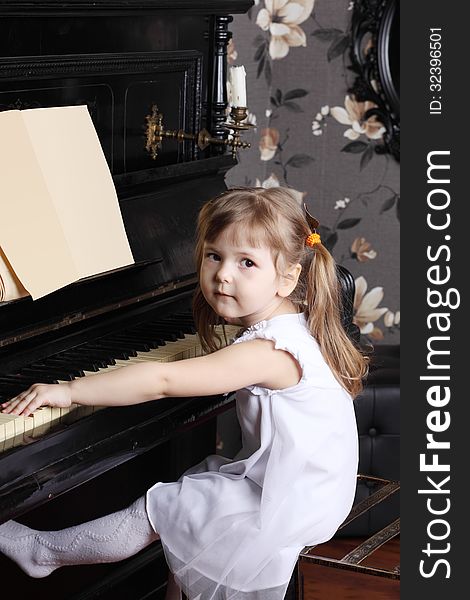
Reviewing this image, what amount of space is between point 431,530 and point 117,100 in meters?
1.02

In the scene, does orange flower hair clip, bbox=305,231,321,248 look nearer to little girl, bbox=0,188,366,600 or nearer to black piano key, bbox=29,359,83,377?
little girl, bbox=0,188,366,600

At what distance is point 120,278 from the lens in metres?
1.98

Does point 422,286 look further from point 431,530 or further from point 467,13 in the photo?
point 467,13

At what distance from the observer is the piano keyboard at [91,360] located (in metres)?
1.49

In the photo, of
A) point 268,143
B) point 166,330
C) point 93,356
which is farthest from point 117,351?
point 268,143

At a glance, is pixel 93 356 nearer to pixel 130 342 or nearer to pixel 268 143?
pixel 130 342

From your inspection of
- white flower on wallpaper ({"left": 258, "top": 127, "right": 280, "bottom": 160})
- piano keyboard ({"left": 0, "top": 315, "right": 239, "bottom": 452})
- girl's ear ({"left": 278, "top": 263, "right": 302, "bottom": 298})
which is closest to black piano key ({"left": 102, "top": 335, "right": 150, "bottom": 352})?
piano keyboard ({"left": 0, "top": 315, "right": 239, "bottom": 452})

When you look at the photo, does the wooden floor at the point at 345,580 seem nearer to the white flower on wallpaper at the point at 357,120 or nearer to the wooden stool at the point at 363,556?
the wooden stool at the point at 363,556

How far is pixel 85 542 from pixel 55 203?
22.0 inches

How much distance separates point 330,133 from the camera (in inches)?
138

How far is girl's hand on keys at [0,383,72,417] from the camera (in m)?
1.51

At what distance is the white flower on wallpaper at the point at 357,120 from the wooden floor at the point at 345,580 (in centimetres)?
142

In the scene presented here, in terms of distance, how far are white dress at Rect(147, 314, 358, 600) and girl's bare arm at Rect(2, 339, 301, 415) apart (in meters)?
0.03

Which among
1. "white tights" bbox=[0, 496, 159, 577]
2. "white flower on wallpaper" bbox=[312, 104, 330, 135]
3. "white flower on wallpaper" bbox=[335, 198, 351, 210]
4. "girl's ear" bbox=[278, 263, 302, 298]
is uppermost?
"white flower on wallpaper" bbox=[312, 104, 330, 135]
